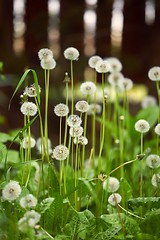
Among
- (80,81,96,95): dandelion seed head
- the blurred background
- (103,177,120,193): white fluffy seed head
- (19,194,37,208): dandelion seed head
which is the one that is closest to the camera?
(19,194,37,208): dandelion seed head

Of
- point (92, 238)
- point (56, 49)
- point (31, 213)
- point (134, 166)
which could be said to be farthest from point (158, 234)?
point (56, 49)

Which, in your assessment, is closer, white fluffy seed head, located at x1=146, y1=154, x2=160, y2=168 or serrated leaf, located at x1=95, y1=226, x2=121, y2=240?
serrated leaf, located at x1=95, y1=226, x2=121, y2=240

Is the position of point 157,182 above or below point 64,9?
below

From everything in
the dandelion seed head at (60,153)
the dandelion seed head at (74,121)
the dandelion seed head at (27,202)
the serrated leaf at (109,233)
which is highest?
the dandelion seed head at (74,121)

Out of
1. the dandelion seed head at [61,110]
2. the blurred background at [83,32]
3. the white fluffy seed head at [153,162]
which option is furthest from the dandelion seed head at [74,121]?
the blurred background at [83,32]

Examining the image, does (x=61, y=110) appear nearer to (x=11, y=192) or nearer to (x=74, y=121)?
(x=74, y=121)

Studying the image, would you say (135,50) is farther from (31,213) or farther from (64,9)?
(31,213)

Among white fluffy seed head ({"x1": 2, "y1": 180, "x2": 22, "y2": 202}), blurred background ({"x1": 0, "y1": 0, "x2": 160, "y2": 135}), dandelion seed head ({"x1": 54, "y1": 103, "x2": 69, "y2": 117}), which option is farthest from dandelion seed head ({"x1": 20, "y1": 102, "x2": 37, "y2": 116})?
blurred background ({"x1": 0, "y1": 0, "x2": 160, "y2": 135})

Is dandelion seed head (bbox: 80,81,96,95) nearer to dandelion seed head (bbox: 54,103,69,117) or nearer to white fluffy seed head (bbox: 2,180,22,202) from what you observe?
dandelion seed head (bbox: 54,103,69,117)

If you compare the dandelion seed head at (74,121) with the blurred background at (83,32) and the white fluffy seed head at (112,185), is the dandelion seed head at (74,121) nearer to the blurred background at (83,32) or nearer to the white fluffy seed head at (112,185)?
the white fluffy seed head at (112,185)
